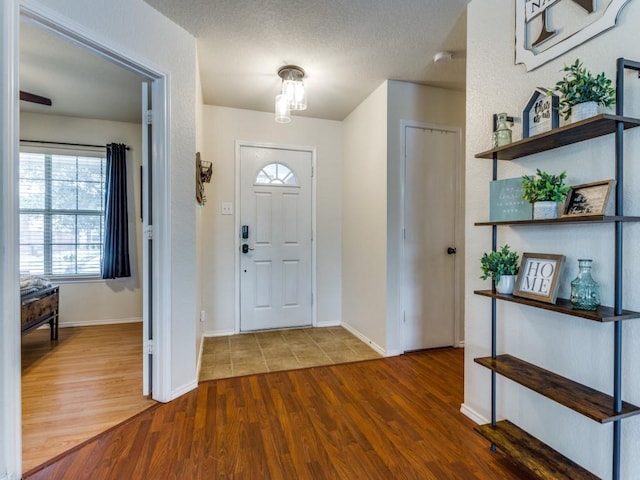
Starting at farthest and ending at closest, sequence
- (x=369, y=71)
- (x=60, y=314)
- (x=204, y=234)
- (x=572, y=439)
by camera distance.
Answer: (x=60, y=314) < (x=204, y=234) < (x=369, y=71) < (x=572, y=439)

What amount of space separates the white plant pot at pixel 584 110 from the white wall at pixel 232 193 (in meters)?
2.76

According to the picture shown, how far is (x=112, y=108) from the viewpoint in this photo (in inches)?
137

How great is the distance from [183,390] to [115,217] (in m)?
2.53

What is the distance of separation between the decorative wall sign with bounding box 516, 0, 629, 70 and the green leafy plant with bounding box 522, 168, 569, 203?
0.57 m

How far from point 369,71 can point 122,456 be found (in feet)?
10.1

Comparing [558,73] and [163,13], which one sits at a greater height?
[163,13]

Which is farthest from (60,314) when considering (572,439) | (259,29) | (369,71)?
(572,439)

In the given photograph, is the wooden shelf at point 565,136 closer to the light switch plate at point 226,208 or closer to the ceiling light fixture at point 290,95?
the ceiling light fixture at point 290,95

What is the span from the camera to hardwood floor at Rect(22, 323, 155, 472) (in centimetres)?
173

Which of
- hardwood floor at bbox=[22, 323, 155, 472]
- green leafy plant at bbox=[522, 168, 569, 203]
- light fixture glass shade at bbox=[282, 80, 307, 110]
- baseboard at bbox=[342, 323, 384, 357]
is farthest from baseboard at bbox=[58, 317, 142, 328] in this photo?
green leafy plant at bbox=[522, 168, 569, 203]

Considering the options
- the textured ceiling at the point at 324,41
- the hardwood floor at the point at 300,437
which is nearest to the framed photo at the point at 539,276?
the hardwood floor at the point at 300,437

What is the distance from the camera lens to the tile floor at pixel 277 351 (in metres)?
2.63

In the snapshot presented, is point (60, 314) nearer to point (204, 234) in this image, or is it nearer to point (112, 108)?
point (204, 234)

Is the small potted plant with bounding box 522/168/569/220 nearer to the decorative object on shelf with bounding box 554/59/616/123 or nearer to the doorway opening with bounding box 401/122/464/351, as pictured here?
the decorative object on shelf with bounding box 554/59/616/123
